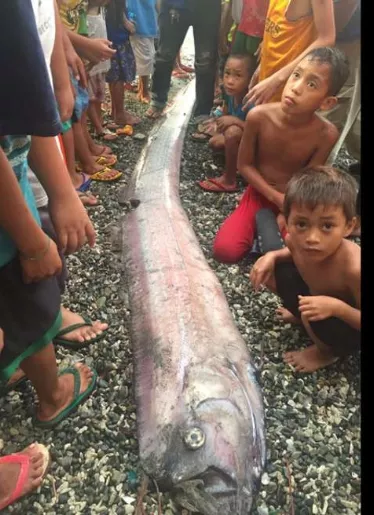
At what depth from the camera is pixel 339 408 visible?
5.83ft

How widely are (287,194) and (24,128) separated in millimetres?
1100

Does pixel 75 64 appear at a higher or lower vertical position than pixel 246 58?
higher

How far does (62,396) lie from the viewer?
1.70 meters

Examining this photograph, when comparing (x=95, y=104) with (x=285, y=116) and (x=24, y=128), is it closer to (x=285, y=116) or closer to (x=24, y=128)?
(x=285, y=116)

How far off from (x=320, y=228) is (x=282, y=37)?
153 cm

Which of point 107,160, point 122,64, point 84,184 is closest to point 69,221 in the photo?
point 84,184

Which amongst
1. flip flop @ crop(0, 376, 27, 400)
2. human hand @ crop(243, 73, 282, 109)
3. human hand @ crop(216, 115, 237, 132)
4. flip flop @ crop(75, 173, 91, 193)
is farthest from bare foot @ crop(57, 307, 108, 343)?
human hand @ crop(216, 115, 237, 132)

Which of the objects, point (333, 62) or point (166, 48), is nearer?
point (333, 62)

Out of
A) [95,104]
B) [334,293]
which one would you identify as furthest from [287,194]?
[95,104]

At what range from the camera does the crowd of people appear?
115 centimetres

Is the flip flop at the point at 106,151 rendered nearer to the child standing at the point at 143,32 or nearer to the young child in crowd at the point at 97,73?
the young child in crowd at the point at 97,73

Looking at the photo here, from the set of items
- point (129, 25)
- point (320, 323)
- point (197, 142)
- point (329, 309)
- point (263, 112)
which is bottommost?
point (197, 142)

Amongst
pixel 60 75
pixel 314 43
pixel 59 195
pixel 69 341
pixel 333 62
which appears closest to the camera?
pixel 59 195

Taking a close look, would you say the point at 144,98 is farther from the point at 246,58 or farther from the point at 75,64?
the point at 75,64
